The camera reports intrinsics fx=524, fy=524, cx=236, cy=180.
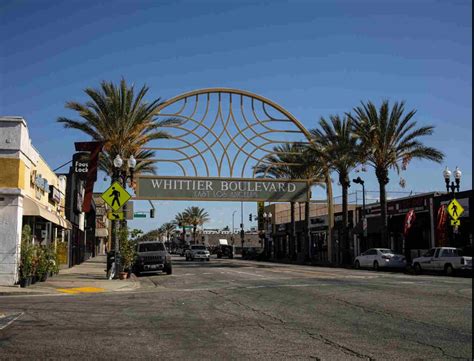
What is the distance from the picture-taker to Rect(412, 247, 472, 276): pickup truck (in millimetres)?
27844

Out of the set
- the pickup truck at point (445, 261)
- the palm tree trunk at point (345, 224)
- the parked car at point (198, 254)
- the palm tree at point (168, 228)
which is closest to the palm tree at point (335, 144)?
the palm tree trunk at point (345, 224)

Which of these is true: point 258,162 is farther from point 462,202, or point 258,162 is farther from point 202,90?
point 462,202

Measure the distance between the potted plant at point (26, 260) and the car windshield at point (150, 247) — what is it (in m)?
10.2

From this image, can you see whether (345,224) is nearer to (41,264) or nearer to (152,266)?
(152,266)

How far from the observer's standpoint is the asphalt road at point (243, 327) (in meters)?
7.77

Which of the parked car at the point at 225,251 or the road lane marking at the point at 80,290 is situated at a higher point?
the road lane marking at the point at 80,290

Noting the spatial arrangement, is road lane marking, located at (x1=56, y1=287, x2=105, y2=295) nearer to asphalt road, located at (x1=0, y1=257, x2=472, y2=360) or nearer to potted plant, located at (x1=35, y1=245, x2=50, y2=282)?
potted plant, located at (x1=35, y1=245, x2=50, y2=282)

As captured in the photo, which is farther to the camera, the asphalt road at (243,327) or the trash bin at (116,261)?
the trash bin at (116,261)

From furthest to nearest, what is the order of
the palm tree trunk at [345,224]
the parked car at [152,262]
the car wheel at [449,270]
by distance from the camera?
the palm tree trunk at [345,224] < the car wheel at [449,270] < the parked car at [152,262]

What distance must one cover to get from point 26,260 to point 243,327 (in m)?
11.8

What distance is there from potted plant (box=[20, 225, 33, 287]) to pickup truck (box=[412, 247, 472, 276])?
21.3 metres

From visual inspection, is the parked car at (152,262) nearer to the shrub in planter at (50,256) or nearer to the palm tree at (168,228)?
the shrub in planter at (50,256)

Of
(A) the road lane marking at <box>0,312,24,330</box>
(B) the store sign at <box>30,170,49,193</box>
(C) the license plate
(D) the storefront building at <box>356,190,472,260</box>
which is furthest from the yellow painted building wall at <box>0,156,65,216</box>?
(D) the storefront building at <box>356,190,472,260</box>

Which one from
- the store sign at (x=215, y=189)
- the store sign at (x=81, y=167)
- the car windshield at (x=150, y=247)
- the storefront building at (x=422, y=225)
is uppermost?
the store sign at (x=81, y=167)
